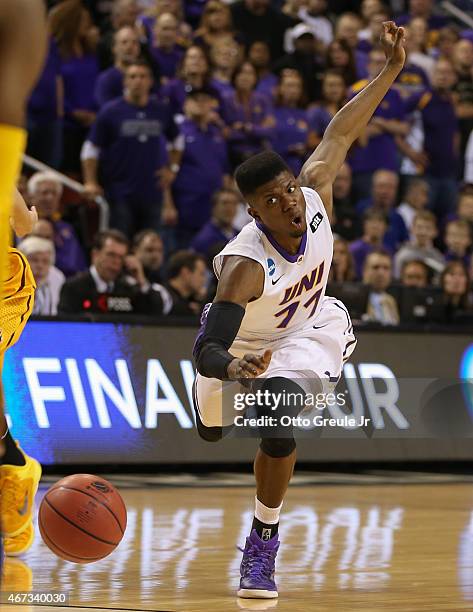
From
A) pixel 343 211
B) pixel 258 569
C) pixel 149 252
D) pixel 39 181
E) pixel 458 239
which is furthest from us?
pixel 343 211

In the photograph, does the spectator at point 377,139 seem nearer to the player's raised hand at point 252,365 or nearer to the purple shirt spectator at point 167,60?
the purple shirt spectator at point 167,60

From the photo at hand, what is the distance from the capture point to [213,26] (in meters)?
15.8

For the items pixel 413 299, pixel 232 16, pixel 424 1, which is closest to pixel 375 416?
pixel 413 299

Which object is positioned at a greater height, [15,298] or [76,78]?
[15,298]

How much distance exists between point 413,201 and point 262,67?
8.66ft

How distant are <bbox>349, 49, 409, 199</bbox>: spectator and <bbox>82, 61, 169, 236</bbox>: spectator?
314 cm

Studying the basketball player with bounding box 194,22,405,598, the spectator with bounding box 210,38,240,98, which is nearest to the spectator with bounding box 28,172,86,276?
the spectator with bounding box 210,38,240,98

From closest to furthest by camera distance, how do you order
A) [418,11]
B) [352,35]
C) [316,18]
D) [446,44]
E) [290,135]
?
[290,135] → [352,35] → [316,18] → [446,44] → [418,11]

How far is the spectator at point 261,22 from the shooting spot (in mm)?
17234

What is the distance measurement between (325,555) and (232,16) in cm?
1098

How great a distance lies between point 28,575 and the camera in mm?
6723

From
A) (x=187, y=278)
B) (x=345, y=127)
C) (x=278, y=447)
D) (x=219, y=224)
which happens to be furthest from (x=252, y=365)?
(x=219, y=224)

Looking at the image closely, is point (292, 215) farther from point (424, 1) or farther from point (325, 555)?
point (424, 1)

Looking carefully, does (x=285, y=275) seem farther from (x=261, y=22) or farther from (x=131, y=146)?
(x=261, y=22)
